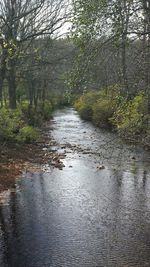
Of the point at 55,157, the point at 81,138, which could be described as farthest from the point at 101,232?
the point at 81,138

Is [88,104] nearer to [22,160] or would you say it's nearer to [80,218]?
[22,160]

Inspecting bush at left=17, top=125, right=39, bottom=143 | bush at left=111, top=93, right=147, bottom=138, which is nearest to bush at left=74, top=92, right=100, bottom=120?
bush at left=17, top=125, right=39, bottom=143

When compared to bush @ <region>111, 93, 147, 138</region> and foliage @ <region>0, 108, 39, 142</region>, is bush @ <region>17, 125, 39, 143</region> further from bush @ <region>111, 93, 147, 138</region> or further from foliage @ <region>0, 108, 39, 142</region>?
bush @ <region>111, 93, 147, 138</region>

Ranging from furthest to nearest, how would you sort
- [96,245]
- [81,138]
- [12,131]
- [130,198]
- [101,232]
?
[81,138]
[12,131]
[130,198]
[101,232]
[96,245]

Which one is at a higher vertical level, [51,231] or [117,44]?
[117,44]

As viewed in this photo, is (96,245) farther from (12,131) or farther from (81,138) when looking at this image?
(81,138)

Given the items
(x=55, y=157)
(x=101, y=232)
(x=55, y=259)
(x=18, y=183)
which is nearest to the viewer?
(x=55, y=259)

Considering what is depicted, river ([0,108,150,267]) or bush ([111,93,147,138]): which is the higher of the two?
bush ([111,93,147,138])

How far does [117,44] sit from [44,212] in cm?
527

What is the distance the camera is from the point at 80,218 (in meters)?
11.2

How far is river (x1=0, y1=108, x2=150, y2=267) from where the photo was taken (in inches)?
350

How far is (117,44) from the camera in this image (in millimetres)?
8883

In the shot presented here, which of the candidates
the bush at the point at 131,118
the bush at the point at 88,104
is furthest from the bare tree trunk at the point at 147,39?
the bush at the point at 88,104

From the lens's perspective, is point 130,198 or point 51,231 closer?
point 51,231
